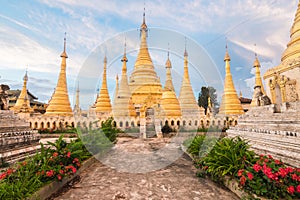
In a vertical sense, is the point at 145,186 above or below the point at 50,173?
below

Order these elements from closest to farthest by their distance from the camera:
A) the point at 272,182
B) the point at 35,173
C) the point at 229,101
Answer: the point at 272,182, the point at 35,173, the point at 229,101

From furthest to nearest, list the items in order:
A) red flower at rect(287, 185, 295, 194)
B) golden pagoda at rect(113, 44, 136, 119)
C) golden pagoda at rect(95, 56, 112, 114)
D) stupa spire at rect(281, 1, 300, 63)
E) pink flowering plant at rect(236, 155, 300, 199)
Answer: golden pagoda at rect(95, 56, 112, 114), golden pagoda at rect(113, 44, 136, 119), stupa spire at rect(281, 1, 300, 63), pink flowering plant at rect(236, 155, 300, 199), red flower at rect(287, 185, 295, 194)

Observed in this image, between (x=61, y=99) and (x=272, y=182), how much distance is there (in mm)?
20819

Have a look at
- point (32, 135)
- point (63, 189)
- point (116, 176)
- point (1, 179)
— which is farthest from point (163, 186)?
point (32, 135)

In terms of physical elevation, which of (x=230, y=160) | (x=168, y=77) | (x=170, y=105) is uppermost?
(x=168, y=77)

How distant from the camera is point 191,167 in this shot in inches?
234

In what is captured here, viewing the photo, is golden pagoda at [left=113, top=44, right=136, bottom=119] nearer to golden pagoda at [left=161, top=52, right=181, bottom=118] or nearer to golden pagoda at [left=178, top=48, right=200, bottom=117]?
golden pagoda at [left=161, top=52, right=181, bottom=118]

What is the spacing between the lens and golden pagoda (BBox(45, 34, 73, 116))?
59.9 ft

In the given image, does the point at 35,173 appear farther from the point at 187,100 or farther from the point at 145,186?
the point at 187,100

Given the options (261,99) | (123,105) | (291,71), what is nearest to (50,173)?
(261,99)

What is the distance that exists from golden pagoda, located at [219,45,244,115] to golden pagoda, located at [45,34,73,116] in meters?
18.8

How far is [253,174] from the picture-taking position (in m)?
3.43

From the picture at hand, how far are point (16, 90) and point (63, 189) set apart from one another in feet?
157

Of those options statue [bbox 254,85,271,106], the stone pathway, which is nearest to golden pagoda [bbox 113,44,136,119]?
statue [bbox 254,85,271,106]
